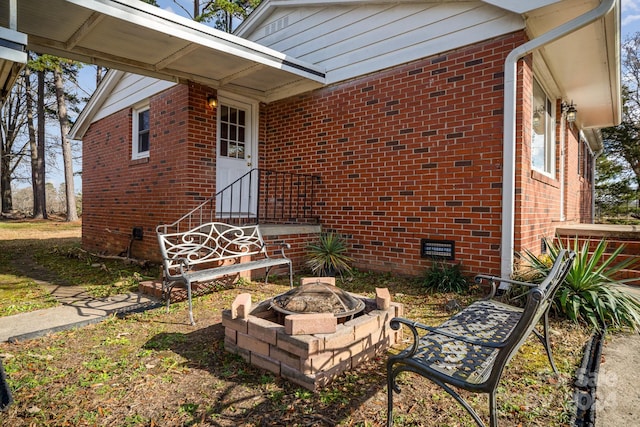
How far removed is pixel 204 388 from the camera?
2.19 meters

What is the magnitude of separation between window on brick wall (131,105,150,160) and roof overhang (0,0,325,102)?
6.63 ft

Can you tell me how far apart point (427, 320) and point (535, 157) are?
3.62 meters

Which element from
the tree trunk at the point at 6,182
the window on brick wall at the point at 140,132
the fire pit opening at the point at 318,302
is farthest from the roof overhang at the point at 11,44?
the tree trunk at the point at 6,182

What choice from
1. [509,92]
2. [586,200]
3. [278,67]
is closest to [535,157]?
[509,92]

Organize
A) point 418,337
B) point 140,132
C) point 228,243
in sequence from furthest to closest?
point 140,132
point 228,243
point 418,337

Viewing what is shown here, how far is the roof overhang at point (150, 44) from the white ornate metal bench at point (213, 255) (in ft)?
7.89

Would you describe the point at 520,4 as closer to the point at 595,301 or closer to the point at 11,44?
the point at 595,301

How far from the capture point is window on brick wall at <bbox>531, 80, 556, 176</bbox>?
545 cm

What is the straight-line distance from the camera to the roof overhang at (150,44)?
384 cm

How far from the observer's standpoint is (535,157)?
5.41 metres

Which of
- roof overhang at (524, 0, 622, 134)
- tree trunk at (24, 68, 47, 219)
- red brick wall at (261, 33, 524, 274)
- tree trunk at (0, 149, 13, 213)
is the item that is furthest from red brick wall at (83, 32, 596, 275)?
tree trunk at (0, 149, 13, 213)

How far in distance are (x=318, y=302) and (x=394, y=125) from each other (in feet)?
11.4

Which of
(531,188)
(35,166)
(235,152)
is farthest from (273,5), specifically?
(35,166)

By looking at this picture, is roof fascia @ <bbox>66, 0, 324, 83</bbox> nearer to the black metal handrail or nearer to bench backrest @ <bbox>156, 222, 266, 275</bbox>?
the black metal handrail
